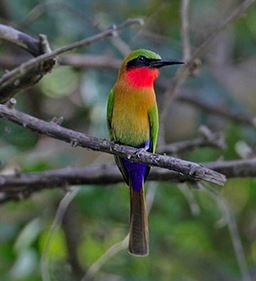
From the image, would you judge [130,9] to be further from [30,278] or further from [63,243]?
[30,278]

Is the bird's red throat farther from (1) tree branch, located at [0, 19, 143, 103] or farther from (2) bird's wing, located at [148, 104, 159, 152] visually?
(1) tree branch, located at [0, 19, 143, 103]

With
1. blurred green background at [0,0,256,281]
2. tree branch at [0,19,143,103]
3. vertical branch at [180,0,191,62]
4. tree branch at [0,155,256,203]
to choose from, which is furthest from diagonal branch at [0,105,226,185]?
blurred green background at [0,0,256,281]

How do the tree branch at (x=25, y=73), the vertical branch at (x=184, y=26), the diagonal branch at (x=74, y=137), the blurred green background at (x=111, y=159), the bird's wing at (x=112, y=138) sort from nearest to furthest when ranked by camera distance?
1. the diagonal branch at (x=74, y=137)
2. the tree branch at (x=25, y=73)
3. the bird's wing at (x=112, y=138)
4. the vertical branch at (x=184, y=26)
5. the blurred green background at (x=111, y=159)

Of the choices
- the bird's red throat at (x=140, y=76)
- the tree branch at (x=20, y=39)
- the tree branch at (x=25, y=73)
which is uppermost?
the bird's red throat at (x=140, y=76)

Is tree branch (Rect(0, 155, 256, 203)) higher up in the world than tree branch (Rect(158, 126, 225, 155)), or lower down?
lower down

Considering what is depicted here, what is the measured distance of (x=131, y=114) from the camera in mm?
2840

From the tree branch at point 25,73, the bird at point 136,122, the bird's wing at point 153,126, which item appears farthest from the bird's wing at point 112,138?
the tree branch at point 25,73

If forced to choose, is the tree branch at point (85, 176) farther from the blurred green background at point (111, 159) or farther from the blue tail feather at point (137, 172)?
the blurred green background at point (111, 159)

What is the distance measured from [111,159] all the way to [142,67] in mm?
1132

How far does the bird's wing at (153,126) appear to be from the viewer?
2.79m

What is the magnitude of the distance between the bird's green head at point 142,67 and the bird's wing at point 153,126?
0.10m

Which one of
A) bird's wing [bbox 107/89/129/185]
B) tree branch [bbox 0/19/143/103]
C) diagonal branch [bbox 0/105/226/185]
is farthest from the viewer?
bird's wing [bbox 107/89/129/185]

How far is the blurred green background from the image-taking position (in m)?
3.64

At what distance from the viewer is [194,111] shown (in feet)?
14.0
